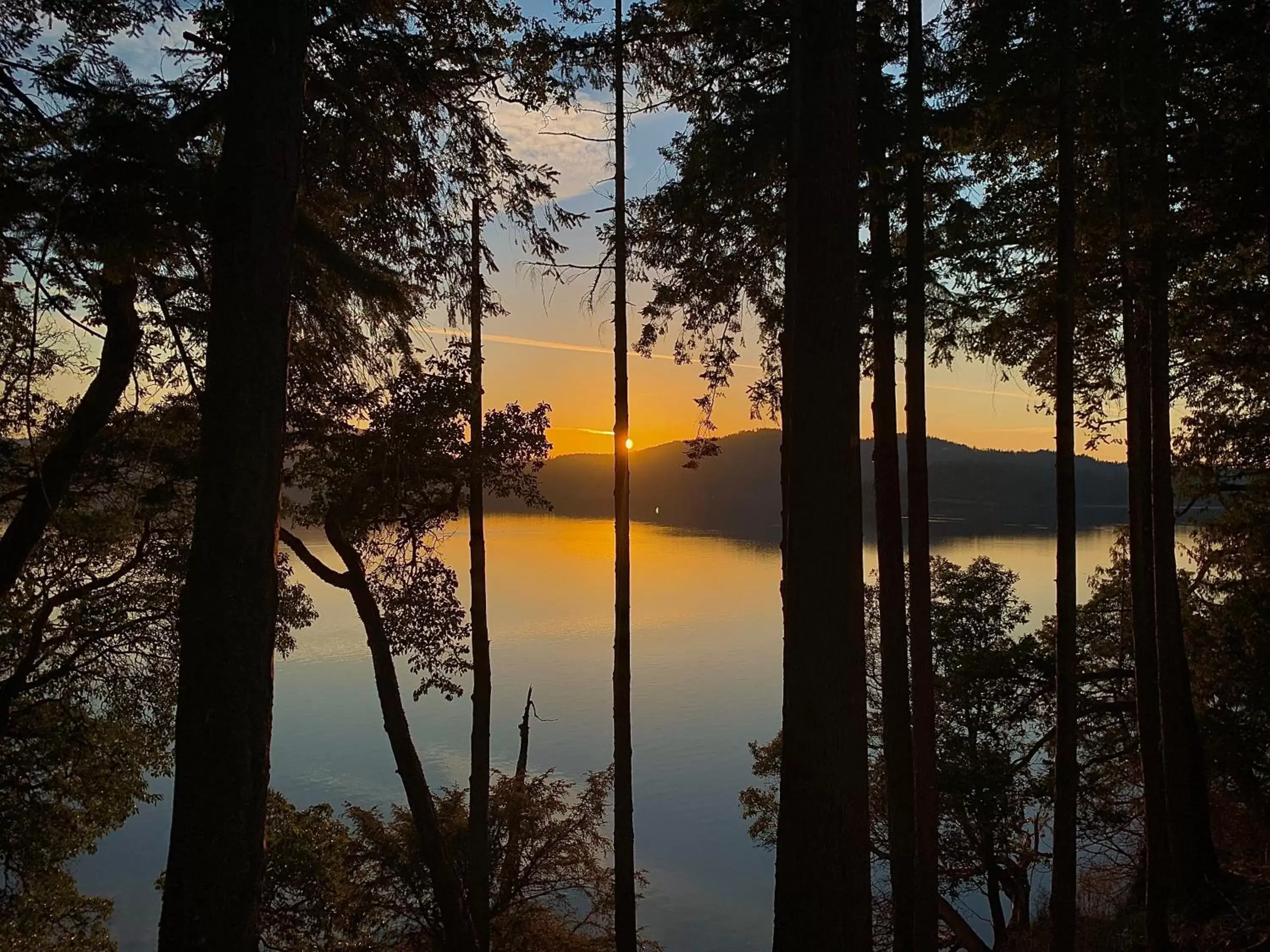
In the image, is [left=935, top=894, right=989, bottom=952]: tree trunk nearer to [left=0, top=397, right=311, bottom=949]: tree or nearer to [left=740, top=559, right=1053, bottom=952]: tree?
[left=740, top=559, right=1053, bottom=952]: tree

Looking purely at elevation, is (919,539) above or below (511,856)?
above

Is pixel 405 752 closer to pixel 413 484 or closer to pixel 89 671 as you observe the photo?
pixel 413 484

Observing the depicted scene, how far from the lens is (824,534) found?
381 cm

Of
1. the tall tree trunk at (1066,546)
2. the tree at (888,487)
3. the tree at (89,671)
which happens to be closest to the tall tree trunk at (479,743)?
the tree at (89,671)

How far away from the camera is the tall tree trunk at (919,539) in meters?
7.04

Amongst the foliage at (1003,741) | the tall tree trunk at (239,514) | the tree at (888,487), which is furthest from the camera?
the foliage at (1003,741)

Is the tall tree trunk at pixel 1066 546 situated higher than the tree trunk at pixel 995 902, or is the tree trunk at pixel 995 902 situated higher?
the tall tree trunk at pixel 1066 546

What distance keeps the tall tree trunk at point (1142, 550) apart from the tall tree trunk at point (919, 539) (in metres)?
1.84

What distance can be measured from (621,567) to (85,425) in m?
5.67

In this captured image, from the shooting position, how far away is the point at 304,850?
959 cm

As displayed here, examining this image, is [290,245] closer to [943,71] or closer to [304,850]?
[943,71]

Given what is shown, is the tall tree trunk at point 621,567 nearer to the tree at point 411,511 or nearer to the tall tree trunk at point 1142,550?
the tree at point 411,511

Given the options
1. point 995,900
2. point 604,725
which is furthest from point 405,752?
point 604,725

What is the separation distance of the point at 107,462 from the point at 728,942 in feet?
43.8
